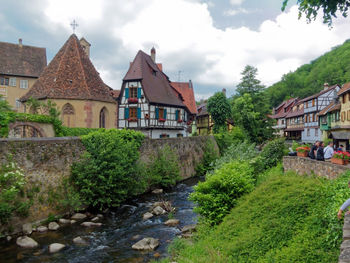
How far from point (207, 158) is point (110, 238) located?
822 inches

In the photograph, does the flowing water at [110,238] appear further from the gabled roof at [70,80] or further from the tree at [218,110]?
the tree at [218,110]

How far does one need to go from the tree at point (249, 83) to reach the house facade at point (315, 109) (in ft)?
37.9

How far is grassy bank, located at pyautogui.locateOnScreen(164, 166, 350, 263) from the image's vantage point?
640cm

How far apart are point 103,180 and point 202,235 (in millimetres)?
6961

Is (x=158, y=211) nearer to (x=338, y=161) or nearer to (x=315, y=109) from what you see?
(x=338, y=161)

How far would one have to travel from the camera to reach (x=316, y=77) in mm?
78000

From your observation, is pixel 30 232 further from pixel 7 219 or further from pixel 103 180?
pixel 103 180

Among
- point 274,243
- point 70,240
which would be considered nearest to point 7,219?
point 70,240

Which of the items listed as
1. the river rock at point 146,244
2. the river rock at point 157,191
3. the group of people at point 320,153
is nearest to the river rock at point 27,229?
the river rock at point 146,244

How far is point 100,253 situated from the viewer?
10031mm

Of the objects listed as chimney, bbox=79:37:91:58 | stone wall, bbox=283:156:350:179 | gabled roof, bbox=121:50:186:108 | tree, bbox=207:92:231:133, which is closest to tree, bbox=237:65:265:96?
tree, bbox=207:92:231:133

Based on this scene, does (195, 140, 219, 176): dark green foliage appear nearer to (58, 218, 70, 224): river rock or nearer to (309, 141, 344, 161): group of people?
(309, 141, 344, 161): group of people

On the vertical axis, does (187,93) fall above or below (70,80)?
above

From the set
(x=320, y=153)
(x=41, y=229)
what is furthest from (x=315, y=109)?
(x=41, y=229)
